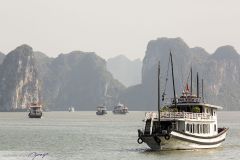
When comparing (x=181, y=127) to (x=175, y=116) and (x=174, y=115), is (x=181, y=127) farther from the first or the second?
(x=174, y=115)

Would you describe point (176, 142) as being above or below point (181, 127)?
below

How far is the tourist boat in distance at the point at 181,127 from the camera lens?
67.2 meters

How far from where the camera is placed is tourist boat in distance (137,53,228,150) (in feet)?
220

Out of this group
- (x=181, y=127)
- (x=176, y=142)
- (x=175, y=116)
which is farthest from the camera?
(x=181, y=127)

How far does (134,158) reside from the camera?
64562mm

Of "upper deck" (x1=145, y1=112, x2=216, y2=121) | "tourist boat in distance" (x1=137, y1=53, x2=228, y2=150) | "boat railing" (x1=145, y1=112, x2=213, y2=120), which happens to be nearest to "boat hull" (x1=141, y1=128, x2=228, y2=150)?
"tourist boat in distance" (x1=137, y1=53, x2=228, y2=150)

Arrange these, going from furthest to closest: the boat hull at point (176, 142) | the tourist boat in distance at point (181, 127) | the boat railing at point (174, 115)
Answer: the boat railing at point (174, 115)
the tourist boat in distance at point (181, 127)
the boat hull at point (176, 142)

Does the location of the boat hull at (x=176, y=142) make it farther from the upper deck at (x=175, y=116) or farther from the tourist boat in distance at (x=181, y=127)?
the upper deck at (x=175, y=116)

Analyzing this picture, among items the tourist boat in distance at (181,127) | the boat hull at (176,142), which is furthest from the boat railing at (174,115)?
the boat hull at (176,142)

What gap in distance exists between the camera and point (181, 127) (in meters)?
69.2

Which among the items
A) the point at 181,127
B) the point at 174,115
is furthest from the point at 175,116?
the point at 181,127

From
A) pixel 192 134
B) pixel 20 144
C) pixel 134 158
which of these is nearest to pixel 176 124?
pixel 192 134

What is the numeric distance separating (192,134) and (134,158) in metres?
8.30

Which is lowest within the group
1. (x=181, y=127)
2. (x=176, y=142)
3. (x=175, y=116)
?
(x=176, y=142)
